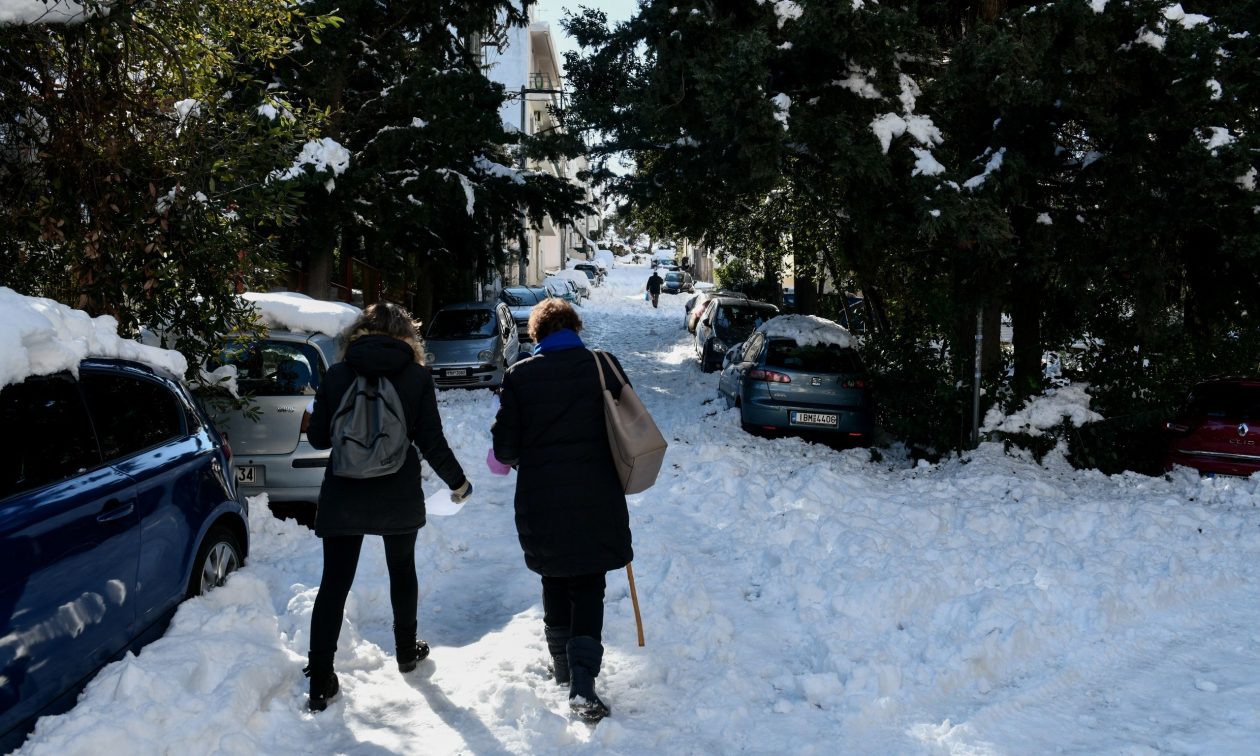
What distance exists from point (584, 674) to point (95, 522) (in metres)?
2.11

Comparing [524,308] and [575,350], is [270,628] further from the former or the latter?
[524,308]

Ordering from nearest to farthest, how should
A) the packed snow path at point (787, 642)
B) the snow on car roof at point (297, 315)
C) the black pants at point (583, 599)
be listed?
the packed snow path at point (787, 642) → the black pants at point (583, 599) → the snow on car roof at point (297, 315)

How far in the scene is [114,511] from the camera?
4090mm

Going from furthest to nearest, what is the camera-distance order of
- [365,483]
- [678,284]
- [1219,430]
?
[678,284]
[1219,430]
[365,483]

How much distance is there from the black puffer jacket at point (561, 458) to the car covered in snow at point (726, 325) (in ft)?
51.2

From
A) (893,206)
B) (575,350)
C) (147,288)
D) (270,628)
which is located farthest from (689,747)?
(893,206)

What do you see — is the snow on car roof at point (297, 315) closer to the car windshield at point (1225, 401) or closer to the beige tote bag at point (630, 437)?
the beige tote bag at point (630, 437)

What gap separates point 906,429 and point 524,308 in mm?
18174

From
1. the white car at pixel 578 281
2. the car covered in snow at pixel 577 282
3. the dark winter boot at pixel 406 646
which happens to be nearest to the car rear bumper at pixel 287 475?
the dark winter boot at pixel 406 646

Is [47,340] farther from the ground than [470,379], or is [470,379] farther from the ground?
[47,340]

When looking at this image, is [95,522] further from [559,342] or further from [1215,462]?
[1215,462]

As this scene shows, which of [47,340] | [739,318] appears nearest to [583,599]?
[47,340]

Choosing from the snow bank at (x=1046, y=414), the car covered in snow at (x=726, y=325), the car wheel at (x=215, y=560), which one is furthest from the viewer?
the car covered in snow at (x=726, y=325)

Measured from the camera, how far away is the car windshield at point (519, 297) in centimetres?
2961
